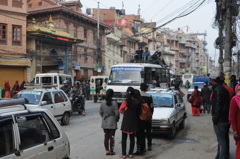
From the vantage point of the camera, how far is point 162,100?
11453 mm

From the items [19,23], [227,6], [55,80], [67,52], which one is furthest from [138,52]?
[67,52]

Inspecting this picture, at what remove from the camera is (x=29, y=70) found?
95.3 ft

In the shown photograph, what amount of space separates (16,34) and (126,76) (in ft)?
47.8

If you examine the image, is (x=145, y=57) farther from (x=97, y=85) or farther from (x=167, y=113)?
(x=167, y=113)

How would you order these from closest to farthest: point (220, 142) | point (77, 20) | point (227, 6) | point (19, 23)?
point (220, 142) → point (227, 6) → point (19, 23) → point (77, 20)

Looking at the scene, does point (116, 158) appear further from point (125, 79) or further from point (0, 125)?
point (125, 79)

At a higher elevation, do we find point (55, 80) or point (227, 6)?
point (227, 6)

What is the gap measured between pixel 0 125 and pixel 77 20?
1469 inches

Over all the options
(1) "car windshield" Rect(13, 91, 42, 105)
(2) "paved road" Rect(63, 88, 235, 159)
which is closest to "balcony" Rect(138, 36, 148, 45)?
(2) "paved road" Rect(63, 88, 235, 159)

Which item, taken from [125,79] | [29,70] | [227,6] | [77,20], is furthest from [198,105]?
[77,20]

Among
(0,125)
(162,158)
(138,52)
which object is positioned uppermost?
(138,52)

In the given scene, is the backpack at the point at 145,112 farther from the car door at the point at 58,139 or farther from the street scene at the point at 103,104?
the car door at the point at 58,139

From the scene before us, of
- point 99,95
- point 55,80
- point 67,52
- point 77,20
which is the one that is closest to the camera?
point 55,80

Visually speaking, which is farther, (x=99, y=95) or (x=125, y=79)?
(x=99, y=95)
